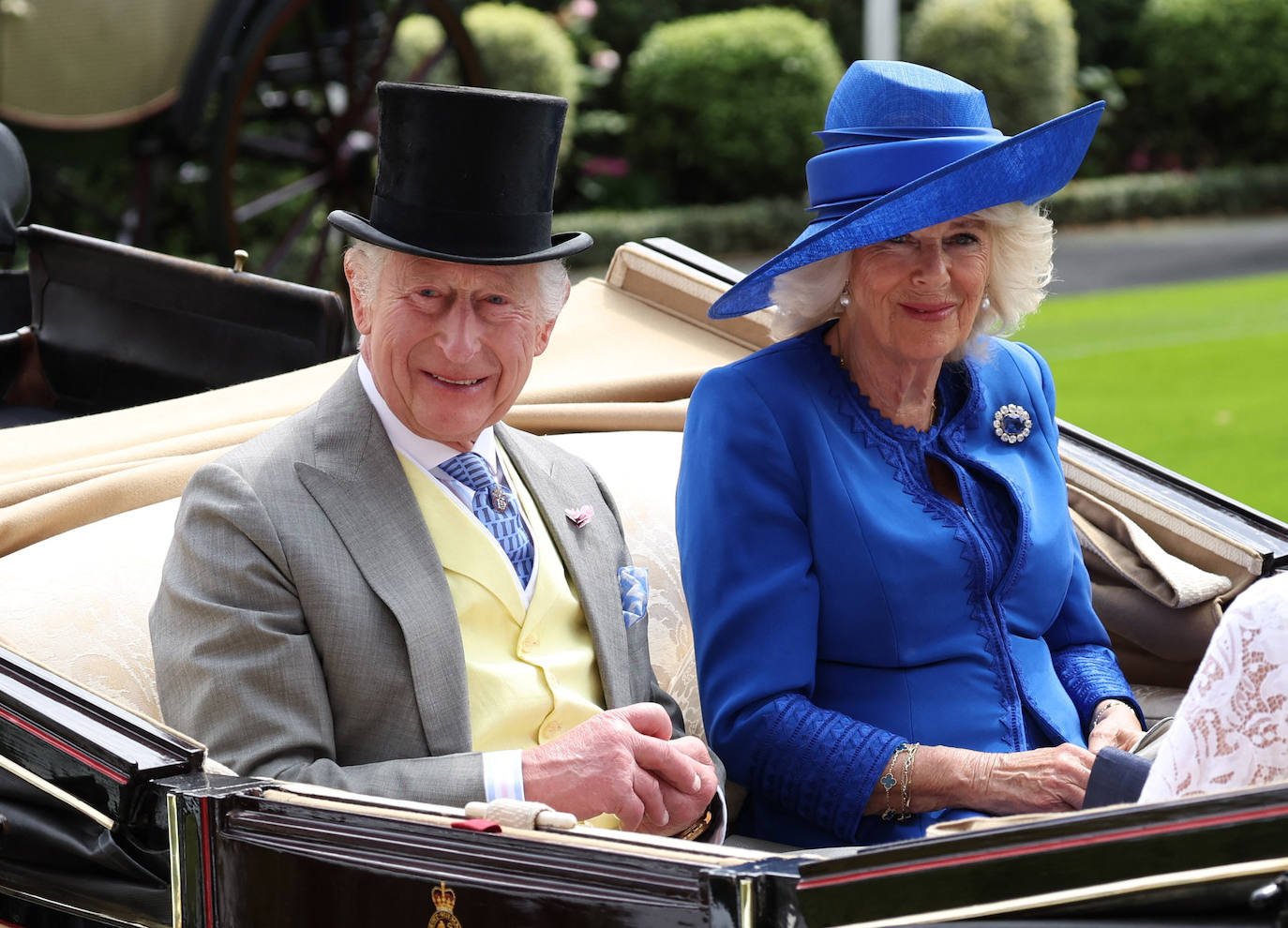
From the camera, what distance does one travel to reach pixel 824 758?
2027 mm

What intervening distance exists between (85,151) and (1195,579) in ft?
15.7

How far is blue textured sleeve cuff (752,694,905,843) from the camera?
6.63 ft

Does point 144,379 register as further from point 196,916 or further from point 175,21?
point 175,21

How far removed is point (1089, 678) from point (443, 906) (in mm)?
1117

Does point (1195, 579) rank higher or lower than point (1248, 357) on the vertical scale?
higher

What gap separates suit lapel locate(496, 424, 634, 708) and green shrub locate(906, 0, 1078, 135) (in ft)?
43.0

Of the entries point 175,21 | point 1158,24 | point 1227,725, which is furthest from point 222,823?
point 1158,24

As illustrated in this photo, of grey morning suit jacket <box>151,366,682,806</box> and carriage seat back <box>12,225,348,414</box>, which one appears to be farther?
carriage seat back <box>12,225,348,414</box>

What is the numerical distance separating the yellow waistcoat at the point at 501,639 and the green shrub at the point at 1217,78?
15.9 m

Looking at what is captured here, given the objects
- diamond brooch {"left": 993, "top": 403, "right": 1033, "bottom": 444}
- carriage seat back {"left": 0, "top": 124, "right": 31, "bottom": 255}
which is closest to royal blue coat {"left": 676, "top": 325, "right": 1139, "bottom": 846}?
diamond brooch {"left": 993, "top": 403, "right": 1033, "bottom": 444}

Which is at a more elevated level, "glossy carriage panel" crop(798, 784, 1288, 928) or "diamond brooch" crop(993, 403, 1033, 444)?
"diamond brooch" crop(993, 403, 1033, 444)

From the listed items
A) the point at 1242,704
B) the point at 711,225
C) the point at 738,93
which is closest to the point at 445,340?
the point at 1242,704

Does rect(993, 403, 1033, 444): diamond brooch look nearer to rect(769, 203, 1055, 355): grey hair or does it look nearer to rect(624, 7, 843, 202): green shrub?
rect(769, 203, 1055, 355): grey hair

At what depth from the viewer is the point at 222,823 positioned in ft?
5.04
